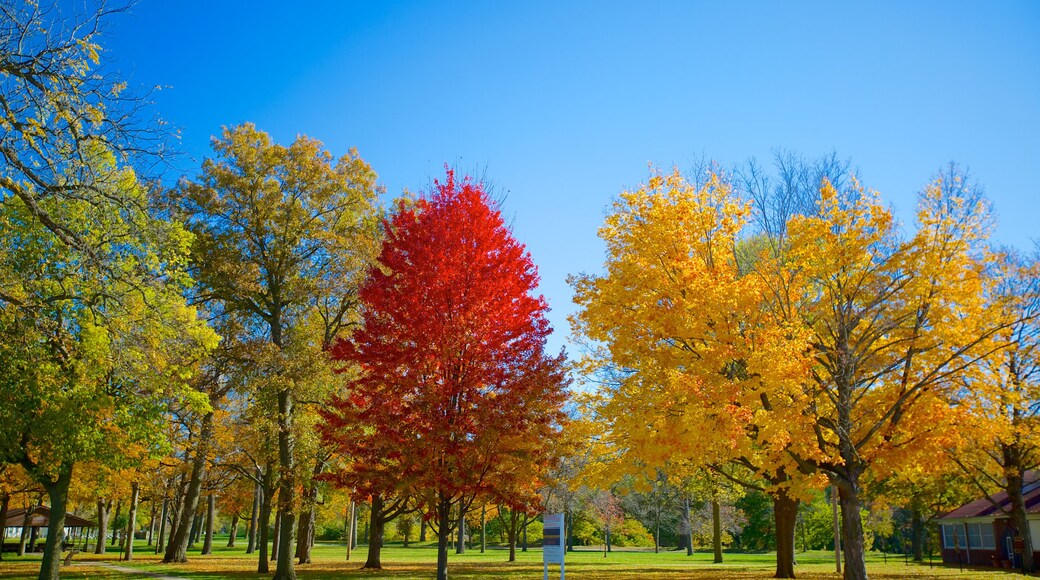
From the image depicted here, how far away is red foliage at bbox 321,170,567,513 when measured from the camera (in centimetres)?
1329

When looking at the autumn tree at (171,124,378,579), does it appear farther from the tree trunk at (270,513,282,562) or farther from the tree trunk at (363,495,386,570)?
the tree trunk at (270,513,282,562)

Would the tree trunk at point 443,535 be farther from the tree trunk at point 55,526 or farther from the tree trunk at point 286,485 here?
the tree trunk at point 55,526

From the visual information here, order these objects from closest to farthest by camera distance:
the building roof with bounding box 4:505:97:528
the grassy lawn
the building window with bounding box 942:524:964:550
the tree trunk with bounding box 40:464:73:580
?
the tree trunk with bounding box 40:464:73:580 → the grassy lawn → the building window with bounding box 942:524:964:550 → the building roof with bounding box 4:505:97:528

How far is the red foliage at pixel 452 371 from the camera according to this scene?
523 inches

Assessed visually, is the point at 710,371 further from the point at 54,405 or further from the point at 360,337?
the point at 54,405

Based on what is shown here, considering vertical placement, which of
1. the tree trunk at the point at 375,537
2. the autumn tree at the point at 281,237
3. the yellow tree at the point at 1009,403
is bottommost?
the tree trunk at the point at 375,537

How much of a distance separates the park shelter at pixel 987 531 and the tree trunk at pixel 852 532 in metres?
19.5

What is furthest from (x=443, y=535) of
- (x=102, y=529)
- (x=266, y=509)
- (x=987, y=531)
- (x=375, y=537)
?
(x=102, y=529)

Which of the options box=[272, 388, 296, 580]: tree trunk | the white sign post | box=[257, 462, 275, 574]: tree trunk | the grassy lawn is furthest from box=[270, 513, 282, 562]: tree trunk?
the white sign post

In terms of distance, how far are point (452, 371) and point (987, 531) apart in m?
35.7

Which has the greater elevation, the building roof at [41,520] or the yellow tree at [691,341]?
the yellow tree at [691,341]

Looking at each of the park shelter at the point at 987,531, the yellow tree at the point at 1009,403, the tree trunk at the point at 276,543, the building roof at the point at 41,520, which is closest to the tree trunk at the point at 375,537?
the tree trunk at the point at 276,543

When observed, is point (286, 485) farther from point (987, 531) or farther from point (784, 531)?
point (987, 531)

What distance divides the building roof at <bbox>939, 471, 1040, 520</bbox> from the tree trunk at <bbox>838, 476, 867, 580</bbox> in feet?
65.8
